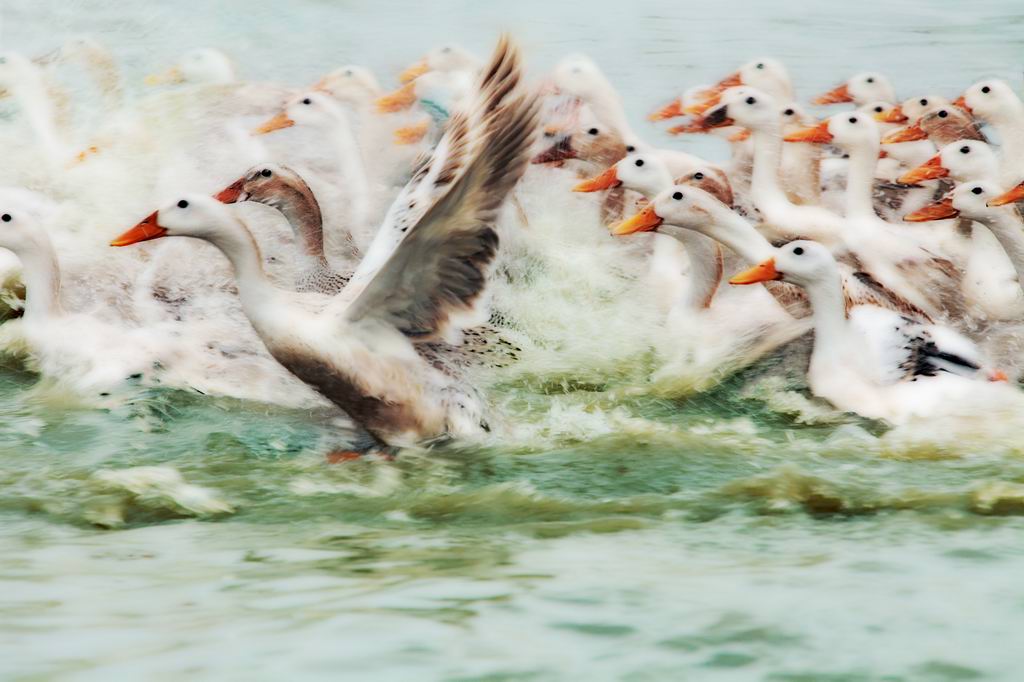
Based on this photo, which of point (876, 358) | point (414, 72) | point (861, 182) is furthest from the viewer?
point (414, 72)

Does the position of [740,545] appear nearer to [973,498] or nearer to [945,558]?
[945,558]

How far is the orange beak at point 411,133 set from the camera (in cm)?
888

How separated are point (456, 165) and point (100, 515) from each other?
5.36 feet

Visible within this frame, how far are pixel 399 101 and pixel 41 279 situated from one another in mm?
3171

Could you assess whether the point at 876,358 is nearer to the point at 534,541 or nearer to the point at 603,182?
the point at 603,182

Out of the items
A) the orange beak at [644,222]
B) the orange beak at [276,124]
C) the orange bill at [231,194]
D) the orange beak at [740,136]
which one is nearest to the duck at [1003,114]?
the orange beak at [740,136]

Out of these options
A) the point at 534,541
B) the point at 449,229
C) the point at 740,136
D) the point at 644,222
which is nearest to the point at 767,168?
the point at 740,136

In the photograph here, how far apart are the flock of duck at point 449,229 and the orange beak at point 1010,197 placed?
1cm

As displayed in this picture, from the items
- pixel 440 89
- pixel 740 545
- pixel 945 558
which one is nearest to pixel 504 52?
pixel 740 545

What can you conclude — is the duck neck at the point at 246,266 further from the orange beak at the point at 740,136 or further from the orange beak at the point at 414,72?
the orange beak at the point at 414,72

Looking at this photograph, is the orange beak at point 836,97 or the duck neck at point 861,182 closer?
the duck neck at point 861,182

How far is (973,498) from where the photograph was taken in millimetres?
4910

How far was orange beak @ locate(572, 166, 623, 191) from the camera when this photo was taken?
7.62 m

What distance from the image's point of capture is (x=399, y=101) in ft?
30.5
